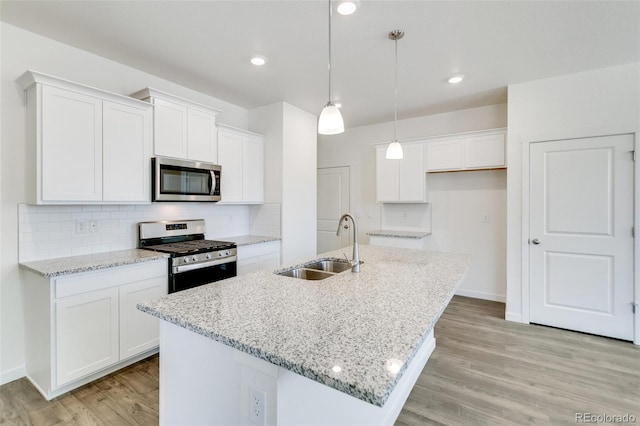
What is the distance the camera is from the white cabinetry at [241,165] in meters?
3.60

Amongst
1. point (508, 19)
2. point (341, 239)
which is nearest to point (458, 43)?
point (508, 19)

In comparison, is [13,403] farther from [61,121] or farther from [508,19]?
[508,19]

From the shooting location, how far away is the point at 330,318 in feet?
3.99

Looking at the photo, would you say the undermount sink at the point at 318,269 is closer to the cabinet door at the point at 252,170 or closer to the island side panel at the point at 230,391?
the island side panel at the point at 230,391

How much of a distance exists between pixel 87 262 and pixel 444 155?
4.11 meters

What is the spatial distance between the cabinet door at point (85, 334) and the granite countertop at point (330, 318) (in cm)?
118

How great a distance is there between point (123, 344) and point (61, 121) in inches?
69.0

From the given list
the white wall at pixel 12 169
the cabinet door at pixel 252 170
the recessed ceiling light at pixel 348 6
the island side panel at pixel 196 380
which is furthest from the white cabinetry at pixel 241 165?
the island side panel at pixel 196 380

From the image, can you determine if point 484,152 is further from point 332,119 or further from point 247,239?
point 247,239

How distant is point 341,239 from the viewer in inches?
215

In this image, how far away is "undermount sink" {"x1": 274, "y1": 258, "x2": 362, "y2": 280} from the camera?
7.13ft

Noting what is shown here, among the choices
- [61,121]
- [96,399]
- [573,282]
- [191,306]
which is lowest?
[96,399]

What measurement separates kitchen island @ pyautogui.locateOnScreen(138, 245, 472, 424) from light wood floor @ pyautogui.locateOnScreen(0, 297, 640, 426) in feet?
2.02

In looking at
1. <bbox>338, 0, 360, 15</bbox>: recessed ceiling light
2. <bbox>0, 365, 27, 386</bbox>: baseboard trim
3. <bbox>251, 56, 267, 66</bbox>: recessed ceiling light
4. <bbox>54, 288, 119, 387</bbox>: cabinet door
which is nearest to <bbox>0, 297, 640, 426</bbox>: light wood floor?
<bbox>0, 365, 27, 386</bbox>: baseboard trim
